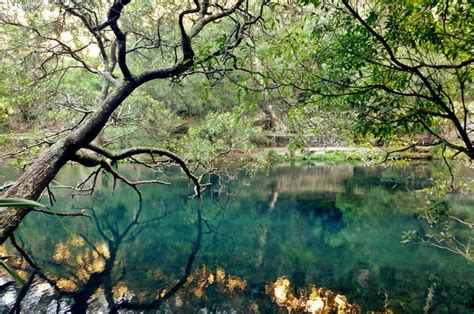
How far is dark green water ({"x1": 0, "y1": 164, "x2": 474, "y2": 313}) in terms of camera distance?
7.94 m

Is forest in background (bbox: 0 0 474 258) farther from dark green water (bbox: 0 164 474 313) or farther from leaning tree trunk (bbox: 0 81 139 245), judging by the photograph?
dark green water (bbox: 0 164 474 313)

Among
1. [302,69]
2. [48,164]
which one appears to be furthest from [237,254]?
[302,69]

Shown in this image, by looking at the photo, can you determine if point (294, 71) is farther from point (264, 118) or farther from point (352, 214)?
point (264, 118)

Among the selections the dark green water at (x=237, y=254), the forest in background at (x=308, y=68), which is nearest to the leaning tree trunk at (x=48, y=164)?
the forest in background at (x=308, y=68)

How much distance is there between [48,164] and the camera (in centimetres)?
526

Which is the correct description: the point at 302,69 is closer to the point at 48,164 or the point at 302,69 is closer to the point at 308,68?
the point at 308,68

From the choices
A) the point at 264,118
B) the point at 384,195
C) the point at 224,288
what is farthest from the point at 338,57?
the point at 264,118

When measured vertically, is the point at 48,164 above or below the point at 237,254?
above

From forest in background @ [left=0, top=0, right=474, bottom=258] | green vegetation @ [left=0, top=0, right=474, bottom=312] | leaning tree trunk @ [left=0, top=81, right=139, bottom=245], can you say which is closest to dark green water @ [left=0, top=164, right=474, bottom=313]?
leaning tree trunk @ [left=0, top=81, right=139, bottom=245]

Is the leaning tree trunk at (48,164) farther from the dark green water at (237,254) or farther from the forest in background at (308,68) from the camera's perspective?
the dark green water at (237,254)

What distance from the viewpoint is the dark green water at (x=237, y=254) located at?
26.1 feet

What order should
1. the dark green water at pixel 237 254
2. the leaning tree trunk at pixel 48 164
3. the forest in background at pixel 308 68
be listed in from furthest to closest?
1. the dark green water at pixel 237 254
2. the leaning tree trunk at pixel 48 164
3. the forest in background at pixel 308 68

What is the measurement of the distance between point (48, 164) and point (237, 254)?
702 cm

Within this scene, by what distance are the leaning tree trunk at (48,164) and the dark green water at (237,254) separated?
1065 mm
